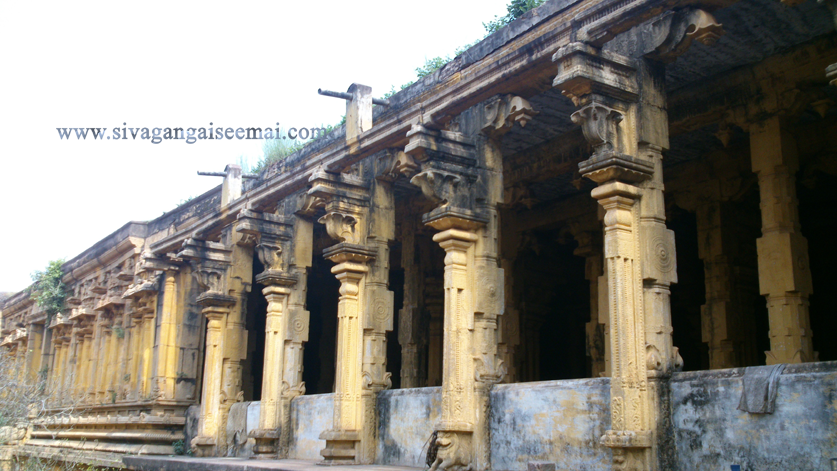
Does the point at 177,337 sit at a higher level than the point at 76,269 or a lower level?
lower

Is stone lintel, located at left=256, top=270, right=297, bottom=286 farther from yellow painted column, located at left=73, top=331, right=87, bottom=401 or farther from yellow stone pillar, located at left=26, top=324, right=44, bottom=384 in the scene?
yellow stone pillar, located at left=26, top=324, right=44, bottom=384

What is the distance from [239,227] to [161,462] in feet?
13.1

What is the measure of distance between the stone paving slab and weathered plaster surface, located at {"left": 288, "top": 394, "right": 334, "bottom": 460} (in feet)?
1.06

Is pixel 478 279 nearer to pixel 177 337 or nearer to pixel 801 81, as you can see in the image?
pixel 801 81

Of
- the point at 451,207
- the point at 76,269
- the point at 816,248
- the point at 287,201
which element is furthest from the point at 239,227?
the point at 76,269

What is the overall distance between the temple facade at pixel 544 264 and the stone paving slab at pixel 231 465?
43cm

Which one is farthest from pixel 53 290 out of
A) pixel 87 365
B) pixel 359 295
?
pixel 359 295

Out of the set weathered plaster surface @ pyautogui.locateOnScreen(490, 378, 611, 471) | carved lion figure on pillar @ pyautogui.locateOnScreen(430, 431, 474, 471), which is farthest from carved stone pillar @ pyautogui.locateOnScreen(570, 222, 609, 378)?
carved lion figure on pillar @ pyautogui.locateOnScreen(430, 431, 474, 471)

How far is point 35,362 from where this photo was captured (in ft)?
85.4

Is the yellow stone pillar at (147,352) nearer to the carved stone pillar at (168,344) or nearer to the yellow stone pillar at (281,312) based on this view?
the carved stone pillar at (168,344)

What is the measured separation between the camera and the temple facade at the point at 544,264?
6.93m

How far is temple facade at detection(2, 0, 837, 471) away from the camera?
6.93m

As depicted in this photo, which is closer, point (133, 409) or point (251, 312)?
point (133, 409)

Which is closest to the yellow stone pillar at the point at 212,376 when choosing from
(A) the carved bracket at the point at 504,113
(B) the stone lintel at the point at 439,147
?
(B) the stone lintel at the point at 439,147
